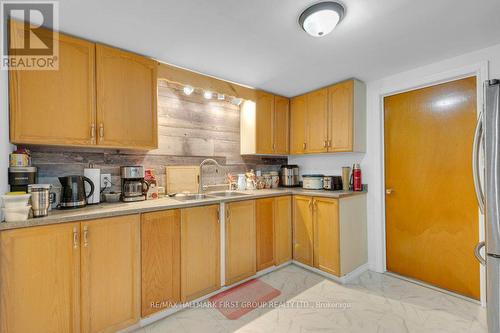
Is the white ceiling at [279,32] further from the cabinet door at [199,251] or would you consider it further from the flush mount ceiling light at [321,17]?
the cabinet door at [199,251]

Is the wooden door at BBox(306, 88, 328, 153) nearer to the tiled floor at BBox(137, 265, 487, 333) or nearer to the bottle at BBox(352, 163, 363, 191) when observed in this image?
the bottle at BBox(352, 163, 363, 191)

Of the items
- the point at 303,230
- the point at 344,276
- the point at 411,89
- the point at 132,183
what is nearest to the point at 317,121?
the point at 411,89

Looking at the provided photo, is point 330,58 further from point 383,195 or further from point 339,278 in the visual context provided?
point 339,278

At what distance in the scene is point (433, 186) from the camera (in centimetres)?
224

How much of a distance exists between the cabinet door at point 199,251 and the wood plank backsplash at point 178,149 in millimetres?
664

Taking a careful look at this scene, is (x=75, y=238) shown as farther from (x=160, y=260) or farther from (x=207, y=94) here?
(x=207, y=94)

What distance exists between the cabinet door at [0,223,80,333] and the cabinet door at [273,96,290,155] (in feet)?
7.82

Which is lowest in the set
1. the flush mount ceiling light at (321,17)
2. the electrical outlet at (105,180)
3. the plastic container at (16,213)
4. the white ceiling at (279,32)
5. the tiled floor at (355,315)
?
the tiled floor at (355,315)

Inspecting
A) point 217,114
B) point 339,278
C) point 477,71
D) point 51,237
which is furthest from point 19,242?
point 477,71

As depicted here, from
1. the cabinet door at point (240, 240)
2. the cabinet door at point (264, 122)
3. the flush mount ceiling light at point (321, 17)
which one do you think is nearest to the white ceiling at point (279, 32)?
the flush mount ceiling light at point (321, 17)

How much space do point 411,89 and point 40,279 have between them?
11.4 ft

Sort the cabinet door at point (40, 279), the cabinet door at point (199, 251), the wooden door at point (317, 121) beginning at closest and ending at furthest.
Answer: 1. the cabinet door at point (40, 279)
2. the cabinet door at point (199, 251)
3. the wooden door at point (317, 121)

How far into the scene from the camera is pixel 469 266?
2.02m

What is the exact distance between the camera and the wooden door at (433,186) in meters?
2.03
